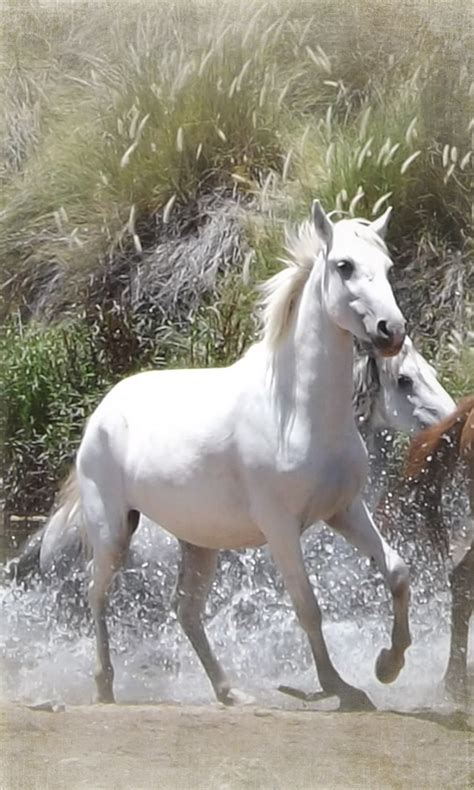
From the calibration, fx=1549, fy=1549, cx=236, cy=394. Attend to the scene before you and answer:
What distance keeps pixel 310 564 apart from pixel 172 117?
1.39 metres

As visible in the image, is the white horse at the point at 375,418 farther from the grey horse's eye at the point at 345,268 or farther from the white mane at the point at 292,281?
the grey horse's eye at the point at 345,268

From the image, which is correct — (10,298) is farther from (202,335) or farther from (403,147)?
(403,147)

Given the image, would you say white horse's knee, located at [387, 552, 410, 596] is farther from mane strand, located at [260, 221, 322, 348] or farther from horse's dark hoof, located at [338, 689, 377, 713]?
mane strand, located at [260, 221, 322, 348]

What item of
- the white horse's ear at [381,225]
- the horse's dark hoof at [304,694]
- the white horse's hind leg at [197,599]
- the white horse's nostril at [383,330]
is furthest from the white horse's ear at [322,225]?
the horse's dark hoof at [304,694]

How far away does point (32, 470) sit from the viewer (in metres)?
4.67

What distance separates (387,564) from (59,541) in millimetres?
1075

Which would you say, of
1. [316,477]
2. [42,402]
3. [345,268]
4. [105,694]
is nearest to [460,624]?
[316,477]

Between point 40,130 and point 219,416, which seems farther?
point 40,130

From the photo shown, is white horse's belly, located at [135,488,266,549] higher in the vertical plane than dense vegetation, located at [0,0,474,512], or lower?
lower

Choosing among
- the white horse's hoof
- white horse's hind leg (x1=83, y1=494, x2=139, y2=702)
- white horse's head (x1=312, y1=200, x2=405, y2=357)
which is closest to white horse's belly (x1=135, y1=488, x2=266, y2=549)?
white horse's hind leg (x1=83, y1=494, x2=139, y2=702)

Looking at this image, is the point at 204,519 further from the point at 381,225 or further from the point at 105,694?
the point at 381,225

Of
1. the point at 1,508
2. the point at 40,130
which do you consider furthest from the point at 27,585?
the point at 40,130

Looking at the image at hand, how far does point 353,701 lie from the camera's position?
164 inches

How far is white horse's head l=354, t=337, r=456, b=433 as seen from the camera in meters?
4.50
